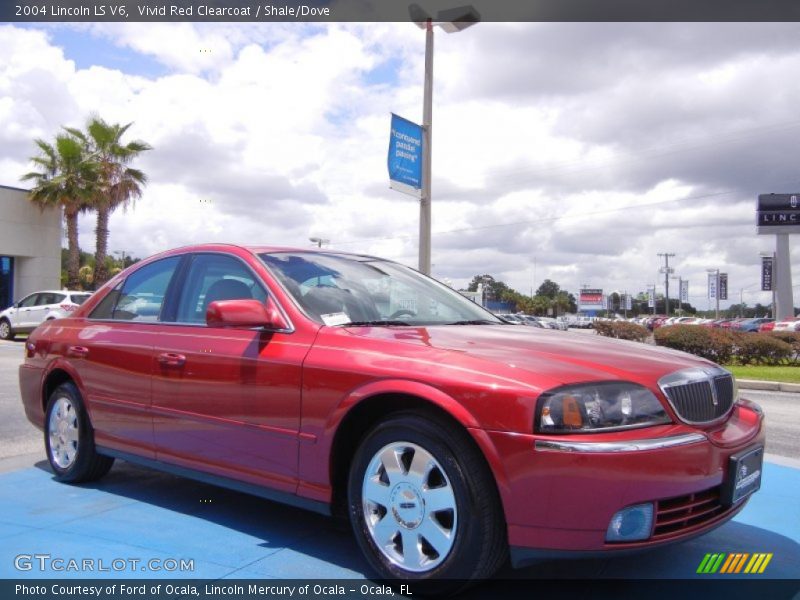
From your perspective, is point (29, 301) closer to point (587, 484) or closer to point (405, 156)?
point (405, 156)

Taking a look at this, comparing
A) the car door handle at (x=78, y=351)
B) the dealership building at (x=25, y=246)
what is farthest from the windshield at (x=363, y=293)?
the dealership building at (x=25, y=246)

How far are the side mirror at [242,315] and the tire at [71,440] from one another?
1.77 metres

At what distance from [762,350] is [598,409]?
725 inches

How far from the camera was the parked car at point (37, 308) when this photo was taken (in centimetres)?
2109

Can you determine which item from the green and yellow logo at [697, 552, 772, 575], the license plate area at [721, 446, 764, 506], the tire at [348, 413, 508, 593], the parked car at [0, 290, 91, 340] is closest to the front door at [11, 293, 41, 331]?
the parked car at [0, 290, 91, 340]

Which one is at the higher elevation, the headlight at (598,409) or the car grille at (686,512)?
the headlight at (598,409)

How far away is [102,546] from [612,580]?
2508 mm

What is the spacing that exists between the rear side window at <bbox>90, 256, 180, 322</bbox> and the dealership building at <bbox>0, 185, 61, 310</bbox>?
27.0 meters

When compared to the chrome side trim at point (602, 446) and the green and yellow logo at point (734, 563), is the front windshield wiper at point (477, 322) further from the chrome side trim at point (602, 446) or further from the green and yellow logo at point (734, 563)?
the green and yellow logo at point (734, 563)

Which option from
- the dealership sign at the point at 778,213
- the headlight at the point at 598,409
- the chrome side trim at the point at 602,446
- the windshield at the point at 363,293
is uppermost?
the dealership sign at the point at 778,213

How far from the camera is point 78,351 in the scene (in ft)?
A: 16.2

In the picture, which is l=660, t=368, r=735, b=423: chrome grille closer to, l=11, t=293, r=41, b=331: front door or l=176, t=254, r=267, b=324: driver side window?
l=176, t=254, r=267, b=324: driver side window

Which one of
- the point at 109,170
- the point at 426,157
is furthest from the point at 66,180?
the point at 426,157
